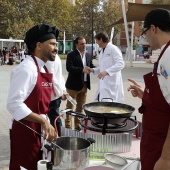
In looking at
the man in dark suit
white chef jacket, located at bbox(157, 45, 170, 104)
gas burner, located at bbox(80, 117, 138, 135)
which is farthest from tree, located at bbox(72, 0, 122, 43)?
white chef jacket, located at bbox(157, 45, 170, 104)

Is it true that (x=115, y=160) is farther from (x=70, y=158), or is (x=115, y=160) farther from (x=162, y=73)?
(x=162, y=73)

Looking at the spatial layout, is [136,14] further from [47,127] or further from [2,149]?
[47,127]

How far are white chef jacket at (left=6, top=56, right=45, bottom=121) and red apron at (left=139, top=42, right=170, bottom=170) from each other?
0.83 m

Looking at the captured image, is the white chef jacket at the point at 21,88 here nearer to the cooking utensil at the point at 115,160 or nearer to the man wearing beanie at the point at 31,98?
the man wearing beanie at the point at 31,98

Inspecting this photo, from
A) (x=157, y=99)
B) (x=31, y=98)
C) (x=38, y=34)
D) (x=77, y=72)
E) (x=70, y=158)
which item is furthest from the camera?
(x=77, y=72)

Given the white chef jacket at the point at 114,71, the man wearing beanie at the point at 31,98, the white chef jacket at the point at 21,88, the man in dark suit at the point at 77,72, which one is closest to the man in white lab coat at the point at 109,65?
the white chef jacket at the point at 114,71

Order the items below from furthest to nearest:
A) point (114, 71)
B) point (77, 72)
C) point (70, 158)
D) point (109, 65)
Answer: point (77, 72) → point (109, 65) → point (114, 71) → point (70, 158)

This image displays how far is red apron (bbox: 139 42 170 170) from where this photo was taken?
67.7 inches

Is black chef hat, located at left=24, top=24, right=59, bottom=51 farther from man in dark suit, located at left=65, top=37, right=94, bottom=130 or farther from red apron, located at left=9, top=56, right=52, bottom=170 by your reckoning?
man in dark suit, located at left=65, top=37, right=94, bottom=130

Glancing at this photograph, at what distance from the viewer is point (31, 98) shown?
7.23 ft

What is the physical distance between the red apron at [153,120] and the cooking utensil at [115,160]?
0.28 metres

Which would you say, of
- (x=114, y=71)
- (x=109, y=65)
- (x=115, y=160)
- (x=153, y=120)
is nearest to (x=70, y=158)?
(x=115, y=160)

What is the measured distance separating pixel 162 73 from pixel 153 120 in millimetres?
349

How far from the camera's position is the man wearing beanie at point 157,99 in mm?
1608
